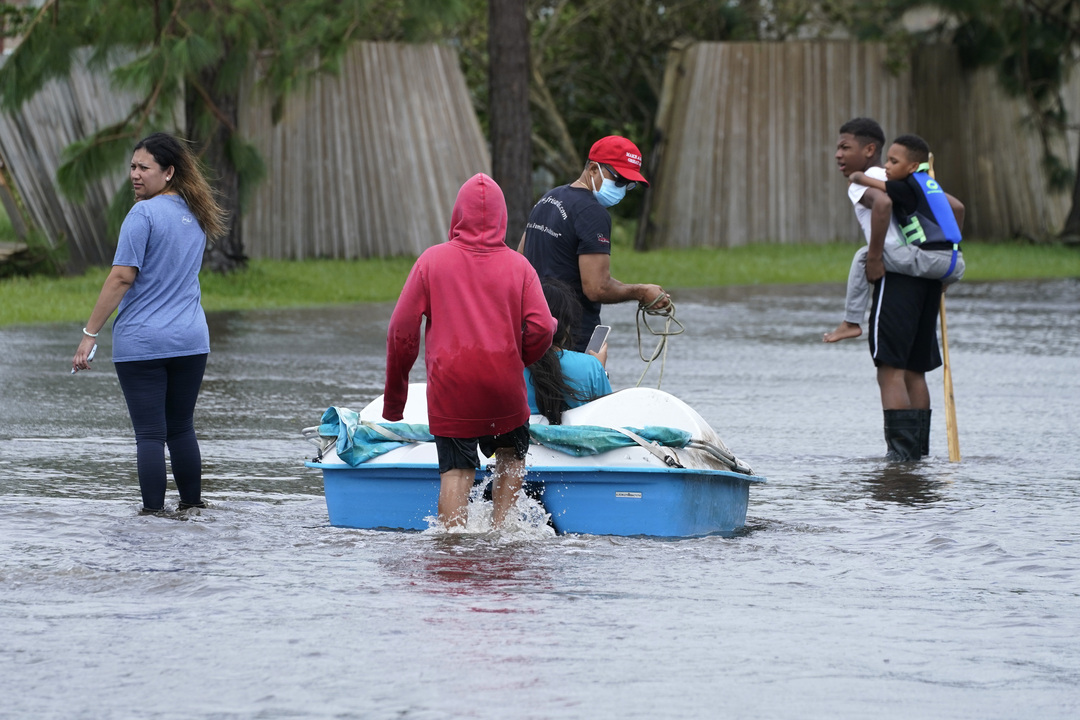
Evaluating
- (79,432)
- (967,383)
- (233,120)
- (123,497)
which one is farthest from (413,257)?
(123,497)

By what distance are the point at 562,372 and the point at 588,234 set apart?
0.77 m

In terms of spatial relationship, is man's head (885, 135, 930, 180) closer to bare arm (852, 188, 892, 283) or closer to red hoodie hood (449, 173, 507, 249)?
bare arm (852, 188, 892, 283)

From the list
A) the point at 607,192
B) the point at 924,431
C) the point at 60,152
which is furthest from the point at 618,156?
the point at 60,152

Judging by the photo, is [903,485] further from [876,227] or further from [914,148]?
[914,148]

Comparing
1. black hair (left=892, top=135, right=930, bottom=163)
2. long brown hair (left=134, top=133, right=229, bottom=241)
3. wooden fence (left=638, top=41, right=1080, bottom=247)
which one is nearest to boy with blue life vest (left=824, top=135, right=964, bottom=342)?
black hair (left=892, top=135, right=930, bottom=163)

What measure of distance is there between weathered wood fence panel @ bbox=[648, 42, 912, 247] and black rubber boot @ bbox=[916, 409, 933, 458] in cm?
1458

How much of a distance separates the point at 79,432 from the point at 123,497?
6.10 feet

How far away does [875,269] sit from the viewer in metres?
8.55

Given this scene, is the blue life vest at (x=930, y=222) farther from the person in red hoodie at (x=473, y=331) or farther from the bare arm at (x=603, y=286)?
the person in red hoodie at (x=473, y=331)

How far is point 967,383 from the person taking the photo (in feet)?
Answer: 37.4

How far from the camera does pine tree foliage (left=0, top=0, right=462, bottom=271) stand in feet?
49.0

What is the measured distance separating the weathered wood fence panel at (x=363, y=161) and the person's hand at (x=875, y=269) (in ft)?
39.4

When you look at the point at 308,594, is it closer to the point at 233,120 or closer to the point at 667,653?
the point at 667,653

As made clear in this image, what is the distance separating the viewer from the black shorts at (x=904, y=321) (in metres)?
8.57
